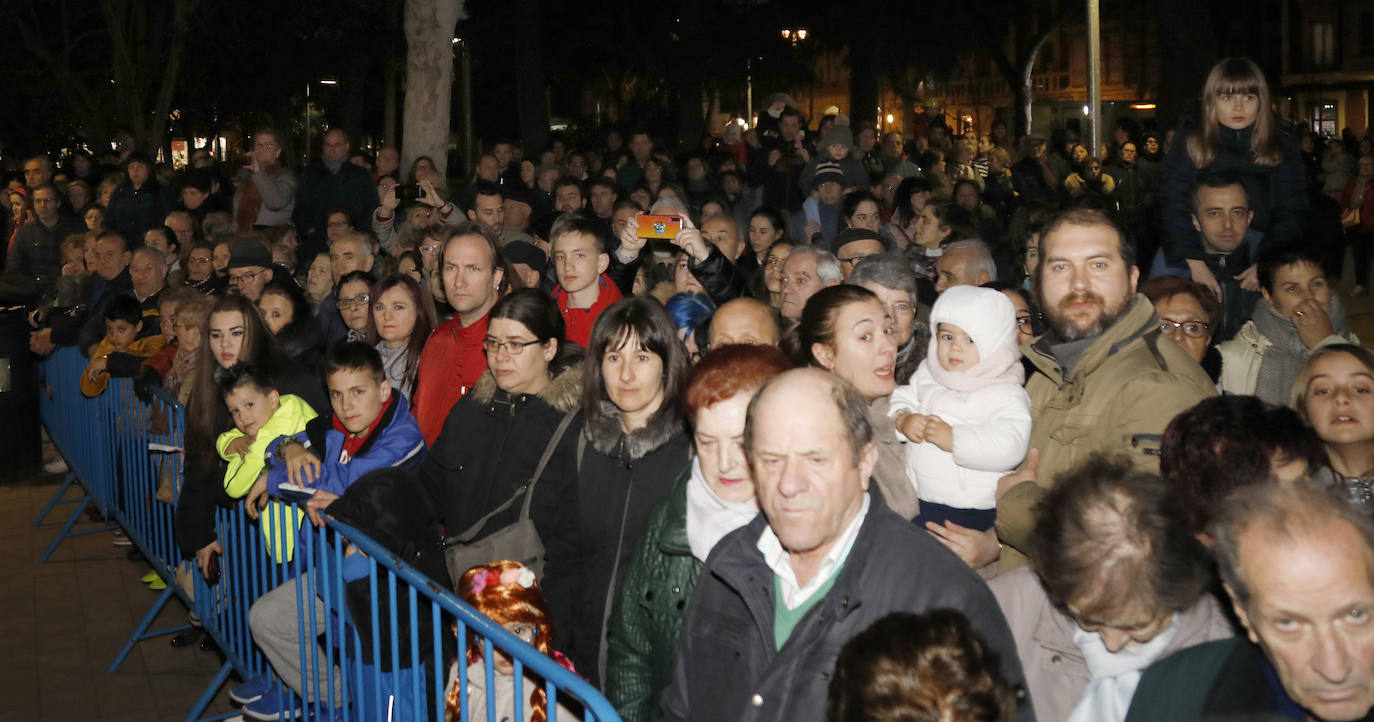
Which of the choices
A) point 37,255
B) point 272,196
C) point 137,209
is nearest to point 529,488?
point 272,196

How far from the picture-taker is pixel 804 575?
3.20 m

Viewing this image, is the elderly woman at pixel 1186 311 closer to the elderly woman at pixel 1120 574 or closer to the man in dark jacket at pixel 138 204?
the elderly woman at pixel 1120 574

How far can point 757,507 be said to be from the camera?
150 inches

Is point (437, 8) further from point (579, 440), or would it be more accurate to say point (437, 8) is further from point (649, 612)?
point (649, 612)

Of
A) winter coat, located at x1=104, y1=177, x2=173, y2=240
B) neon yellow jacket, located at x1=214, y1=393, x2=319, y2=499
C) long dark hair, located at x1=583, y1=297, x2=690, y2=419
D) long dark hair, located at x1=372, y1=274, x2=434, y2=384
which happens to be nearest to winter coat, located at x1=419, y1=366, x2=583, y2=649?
long dark hair, located at x1=583, y1=297, x2=690, y2=419

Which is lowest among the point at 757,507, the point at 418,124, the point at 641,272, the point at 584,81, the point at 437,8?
the point at 757,507

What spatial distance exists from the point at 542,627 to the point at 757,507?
1140mm

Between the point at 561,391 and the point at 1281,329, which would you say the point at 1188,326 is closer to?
the point at 1281,329

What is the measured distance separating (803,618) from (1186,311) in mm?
3130

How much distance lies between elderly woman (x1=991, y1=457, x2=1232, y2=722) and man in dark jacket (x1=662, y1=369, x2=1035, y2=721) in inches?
9.2

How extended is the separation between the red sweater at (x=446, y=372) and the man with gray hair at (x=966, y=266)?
2.67 m

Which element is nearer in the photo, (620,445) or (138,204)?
(620,445)

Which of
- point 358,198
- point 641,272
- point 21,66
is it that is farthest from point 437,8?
point 21,66

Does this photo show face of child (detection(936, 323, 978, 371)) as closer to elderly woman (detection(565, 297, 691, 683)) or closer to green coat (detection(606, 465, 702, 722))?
elderly woman (detection(565, 297, 691, 683))
